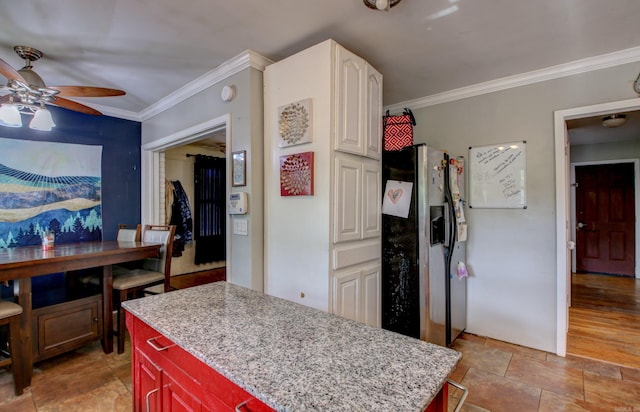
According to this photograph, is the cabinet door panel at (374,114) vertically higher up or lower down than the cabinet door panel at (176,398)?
higher up

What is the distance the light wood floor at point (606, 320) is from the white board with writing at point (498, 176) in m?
1.35

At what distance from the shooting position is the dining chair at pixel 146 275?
2.54 meters

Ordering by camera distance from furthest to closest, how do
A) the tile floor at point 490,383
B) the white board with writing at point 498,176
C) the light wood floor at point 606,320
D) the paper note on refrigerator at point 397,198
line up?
1. the white board with writing at point 498,176
2. the light wood floor at point 606,320
3. the paper note on refrigerator at point 397,198
4. the tile floor at point 490,383

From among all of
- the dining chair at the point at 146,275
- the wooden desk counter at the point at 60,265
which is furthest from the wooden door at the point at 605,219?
the wooden desk counter at the point at 60,265

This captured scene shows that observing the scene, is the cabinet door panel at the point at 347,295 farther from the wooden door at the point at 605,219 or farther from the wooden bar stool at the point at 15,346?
the wooden door at the point at 605,219

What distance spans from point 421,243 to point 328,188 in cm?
93

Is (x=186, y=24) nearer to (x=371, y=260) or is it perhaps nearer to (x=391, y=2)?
(x=391, y=2)

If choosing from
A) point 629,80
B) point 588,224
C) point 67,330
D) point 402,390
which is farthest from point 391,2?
→ point 588,224

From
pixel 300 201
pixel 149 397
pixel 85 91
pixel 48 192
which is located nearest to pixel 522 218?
pixel 300 201

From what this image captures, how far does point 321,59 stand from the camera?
2.01 m

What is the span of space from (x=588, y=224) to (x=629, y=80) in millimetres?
4361

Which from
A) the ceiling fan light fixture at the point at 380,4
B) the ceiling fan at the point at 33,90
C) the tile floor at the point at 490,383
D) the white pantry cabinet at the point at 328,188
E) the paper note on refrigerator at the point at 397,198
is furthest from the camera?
the paper note on refrigerator at the point at 397,198

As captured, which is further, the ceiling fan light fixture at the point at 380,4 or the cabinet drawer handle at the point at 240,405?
the ceiling fan light fixture at the point at 380,4

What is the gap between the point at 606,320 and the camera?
128 inches
